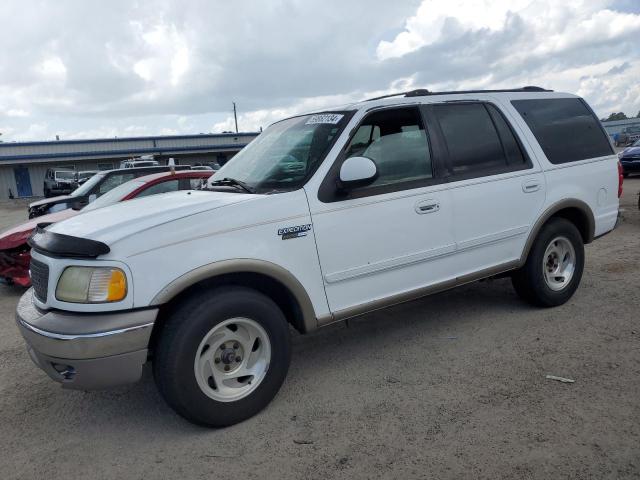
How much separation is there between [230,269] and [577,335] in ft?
9.74

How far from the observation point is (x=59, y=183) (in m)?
27.0

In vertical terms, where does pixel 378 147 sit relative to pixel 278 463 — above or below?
above

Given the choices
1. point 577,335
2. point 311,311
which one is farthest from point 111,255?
point 577,335

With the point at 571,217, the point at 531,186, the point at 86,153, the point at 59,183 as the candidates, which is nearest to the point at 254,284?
the point at 531,186

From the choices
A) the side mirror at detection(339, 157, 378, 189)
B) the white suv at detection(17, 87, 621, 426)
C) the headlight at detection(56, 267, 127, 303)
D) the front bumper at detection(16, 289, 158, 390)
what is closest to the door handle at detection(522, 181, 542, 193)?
the white suv at detection(17, 87, 621, 426)

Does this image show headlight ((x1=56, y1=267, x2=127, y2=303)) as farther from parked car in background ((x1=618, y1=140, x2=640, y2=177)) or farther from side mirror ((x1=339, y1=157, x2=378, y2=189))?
parked car in background ((x1=618, y1=140, x2=640, y2=177))

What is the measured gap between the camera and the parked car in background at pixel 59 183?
86.9ft

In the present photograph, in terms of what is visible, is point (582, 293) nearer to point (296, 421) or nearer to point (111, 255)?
point (296, 421)

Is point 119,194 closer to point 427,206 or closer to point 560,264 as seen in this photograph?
point 427,206

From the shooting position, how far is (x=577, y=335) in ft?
13.6

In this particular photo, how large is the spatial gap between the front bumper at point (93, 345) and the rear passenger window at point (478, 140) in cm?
259

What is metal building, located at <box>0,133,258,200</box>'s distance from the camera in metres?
40.7

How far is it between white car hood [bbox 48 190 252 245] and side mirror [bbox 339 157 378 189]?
1.92 feet

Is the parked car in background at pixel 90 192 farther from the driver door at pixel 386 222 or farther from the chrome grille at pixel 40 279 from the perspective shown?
the driver door at pixel 386 222
